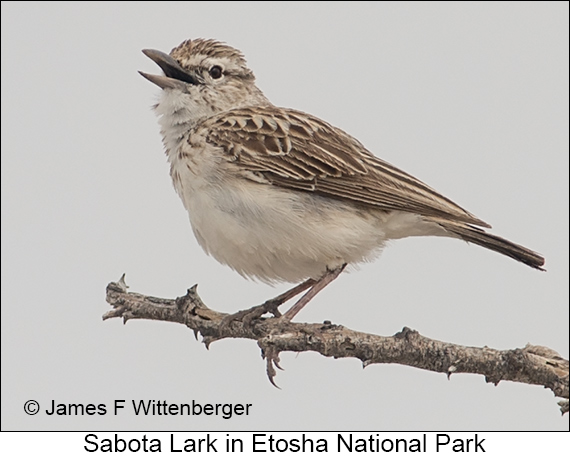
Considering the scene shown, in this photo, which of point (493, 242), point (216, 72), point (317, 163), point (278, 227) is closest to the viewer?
point (278, 227)

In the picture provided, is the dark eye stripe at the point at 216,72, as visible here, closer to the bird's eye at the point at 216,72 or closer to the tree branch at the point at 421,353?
the bird's eye at the point at 216,72

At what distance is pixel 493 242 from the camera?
7887 mm

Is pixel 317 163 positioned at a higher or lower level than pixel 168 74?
lower

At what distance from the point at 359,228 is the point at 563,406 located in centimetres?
255

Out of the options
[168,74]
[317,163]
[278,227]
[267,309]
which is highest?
[168,74]

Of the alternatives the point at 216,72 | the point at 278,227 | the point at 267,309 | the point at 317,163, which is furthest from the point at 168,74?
the point at 267,309

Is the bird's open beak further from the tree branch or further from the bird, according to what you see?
the tree branch

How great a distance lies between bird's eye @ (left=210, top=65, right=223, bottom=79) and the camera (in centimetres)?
880

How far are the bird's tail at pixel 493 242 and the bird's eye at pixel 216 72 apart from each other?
111 inches

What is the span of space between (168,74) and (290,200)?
2.12 metres

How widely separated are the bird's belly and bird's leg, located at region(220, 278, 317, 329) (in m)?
0.38

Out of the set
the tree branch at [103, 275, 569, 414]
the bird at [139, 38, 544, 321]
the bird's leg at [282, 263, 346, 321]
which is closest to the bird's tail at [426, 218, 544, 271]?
the bird at [139, 38, 544, 321]

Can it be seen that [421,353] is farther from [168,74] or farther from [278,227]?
[168,74]
